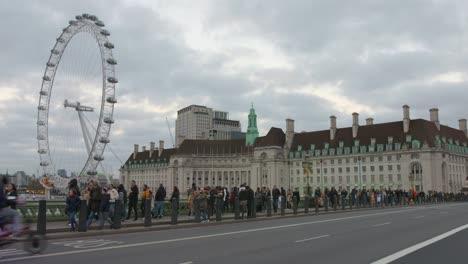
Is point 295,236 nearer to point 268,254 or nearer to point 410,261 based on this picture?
point 268,254

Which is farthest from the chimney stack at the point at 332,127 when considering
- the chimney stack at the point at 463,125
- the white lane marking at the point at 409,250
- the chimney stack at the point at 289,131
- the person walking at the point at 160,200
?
the white lane marking at the point at 409,250

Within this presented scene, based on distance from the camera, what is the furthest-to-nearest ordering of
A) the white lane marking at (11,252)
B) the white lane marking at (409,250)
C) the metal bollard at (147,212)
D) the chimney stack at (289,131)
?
1. the chimney stack at (289,131)
2. the metal bollard at (147,212)
3. the white lane marking at (11,252)
4. the white lane marking at (409,250)

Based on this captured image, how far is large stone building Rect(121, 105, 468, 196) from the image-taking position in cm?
12525

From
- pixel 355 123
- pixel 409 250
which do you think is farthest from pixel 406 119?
pixel 409 250

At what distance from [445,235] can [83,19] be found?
5068cm

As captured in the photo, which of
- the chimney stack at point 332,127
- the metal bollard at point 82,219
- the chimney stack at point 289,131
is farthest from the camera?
the chimney stack at point 289,131

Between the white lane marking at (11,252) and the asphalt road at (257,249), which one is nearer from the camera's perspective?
the asphalt road at (257,249)

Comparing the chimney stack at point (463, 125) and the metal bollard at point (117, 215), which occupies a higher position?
the chimney stack at point (463, 125)

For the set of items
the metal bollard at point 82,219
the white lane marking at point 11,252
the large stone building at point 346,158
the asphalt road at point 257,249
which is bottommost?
the asphalt road at point 257,249

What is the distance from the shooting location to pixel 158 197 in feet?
97.1

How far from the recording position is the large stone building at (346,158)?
125250 mm

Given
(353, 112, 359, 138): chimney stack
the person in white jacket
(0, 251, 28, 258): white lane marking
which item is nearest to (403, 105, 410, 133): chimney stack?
(353, 112, 359, 138): chimney stack

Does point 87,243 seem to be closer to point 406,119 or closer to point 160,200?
point 160,200

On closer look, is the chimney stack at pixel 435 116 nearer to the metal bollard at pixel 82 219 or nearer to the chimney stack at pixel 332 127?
the chimney stack at pixel 332 127
